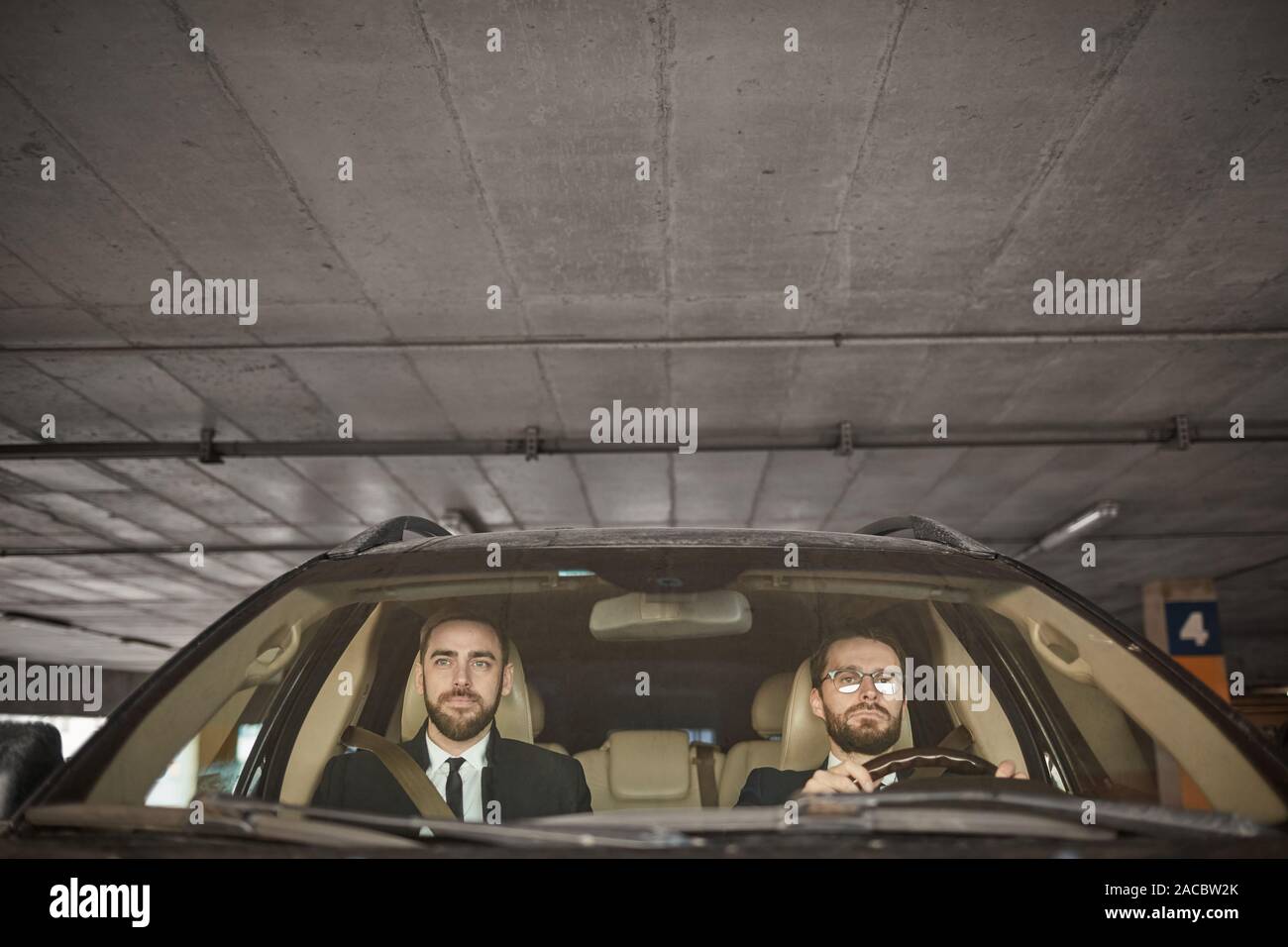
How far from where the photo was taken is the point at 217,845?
4.24 ft

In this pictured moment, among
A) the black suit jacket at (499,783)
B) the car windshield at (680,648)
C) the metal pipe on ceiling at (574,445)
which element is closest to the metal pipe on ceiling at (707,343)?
the metal pipe on ceiling at (574,445)

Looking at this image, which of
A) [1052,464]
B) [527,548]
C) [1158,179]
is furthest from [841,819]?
[1052,464]

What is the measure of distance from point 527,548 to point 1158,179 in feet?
17.3

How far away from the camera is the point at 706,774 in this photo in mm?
2697

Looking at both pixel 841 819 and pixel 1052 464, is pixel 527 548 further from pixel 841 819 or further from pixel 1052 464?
pixel 1052 464

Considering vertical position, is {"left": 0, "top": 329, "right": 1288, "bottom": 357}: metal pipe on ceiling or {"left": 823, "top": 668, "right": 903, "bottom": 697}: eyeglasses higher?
{"left": 0, "top": 329, "right": 1288, "bottom": 357}: metal pipe on ceiling

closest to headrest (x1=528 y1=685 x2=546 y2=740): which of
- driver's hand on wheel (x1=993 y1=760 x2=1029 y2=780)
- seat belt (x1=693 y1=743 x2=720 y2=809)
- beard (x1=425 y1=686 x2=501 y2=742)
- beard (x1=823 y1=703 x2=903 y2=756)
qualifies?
beard (x1=425 y1=686 x2=501 y2=742)

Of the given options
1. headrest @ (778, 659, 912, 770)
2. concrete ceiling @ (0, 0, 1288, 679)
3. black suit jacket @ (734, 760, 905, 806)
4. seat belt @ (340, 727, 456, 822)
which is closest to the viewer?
seat belt @ (340, 727, 456, 822)

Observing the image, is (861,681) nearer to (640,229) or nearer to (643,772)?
(643,772)

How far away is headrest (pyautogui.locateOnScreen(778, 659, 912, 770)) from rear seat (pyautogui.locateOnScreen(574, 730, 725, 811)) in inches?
9.1

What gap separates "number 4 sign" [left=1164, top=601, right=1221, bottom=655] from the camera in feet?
57.6

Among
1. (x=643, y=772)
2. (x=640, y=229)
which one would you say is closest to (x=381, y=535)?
(x=643, y=772)

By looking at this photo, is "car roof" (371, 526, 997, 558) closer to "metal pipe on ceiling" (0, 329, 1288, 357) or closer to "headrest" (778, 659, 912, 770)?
"headrest" (778, 659, 912, 770)

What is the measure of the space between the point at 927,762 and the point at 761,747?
63cm
